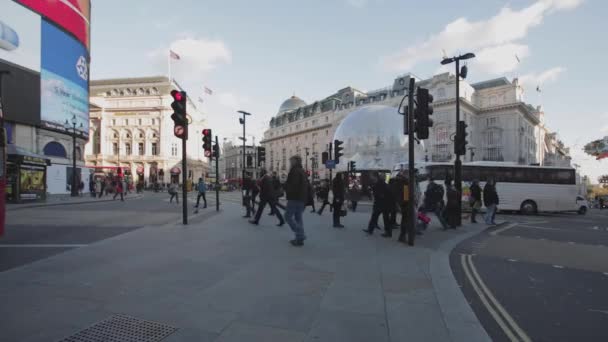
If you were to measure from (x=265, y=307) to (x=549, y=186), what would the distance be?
21.0 m

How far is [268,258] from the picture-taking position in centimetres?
570

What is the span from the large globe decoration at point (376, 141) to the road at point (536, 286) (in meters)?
18.8

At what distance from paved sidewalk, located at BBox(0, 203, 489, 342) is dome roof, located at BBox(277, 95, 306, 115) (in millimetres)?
99058

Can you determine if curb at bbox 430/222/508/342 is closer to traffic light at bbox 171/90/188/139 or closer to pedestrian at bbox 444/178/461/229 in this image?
pedestrian at bbox 444/178/461/229

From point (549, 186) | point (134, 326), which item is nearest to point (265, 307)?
point (134, 326)

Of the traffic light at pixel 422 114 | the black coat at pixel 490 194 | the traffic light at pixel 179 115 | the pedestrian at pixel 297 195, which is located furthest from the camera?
the black coat at pixel 490 194

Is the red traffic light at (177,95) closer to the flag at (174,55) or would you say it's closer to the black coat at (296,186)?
the black coat at (296,186)

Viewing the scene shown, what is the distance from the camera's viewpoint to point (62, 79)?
30.6 m

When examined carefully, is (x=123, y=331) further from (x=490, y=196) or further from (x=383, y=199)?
(x=490, y=196)

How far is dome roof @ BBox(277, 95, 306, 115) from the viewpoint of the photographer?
103438mm

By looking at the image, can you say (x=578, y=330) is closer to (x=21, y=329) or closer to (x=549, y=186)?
(x=21, y=329)

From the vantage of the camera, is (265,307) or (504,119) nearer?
(265,307)

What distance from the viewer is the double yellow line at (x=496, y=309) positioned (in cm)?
314

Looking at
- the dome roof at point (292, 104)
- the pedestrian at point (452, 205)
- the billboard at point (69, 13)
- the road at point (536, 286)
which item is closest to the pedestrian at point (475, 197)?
the pedestrian at point (452, 205)
